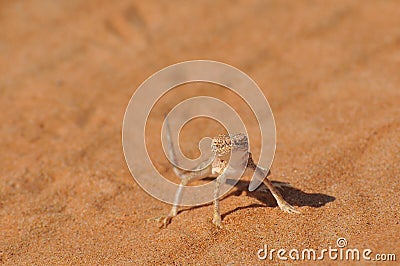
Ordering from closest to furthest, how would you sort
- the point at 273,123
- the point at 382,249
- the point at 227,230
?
the point at 382,249
the point at 227,230
the point at 273,123

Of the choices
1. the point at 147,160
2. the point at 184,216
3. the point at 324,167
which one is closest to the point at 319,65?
the point at 324,167

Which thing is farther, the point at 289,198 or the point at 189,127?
the point at 189,127

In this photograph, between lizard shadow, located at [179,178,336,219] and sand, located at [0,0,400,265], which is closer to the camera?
sand, located at [0,0,400,265]

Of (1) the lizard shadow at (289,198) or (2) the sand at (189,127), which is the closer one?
(2) the sand at (189,127)

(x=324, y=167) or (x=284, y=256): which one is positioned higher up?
(x=324, y=167)

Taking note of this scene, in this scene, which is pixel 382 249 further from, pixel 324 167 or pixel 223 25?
pixel 223 25

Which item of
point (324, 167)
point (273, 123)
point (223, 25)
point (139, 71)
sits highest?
point (223, 25)

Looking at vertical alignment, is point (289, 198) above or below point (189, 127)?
below

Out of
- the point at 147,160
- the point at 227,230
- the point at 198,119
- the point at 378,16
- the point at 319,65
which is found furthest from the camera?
the point at 378,16
